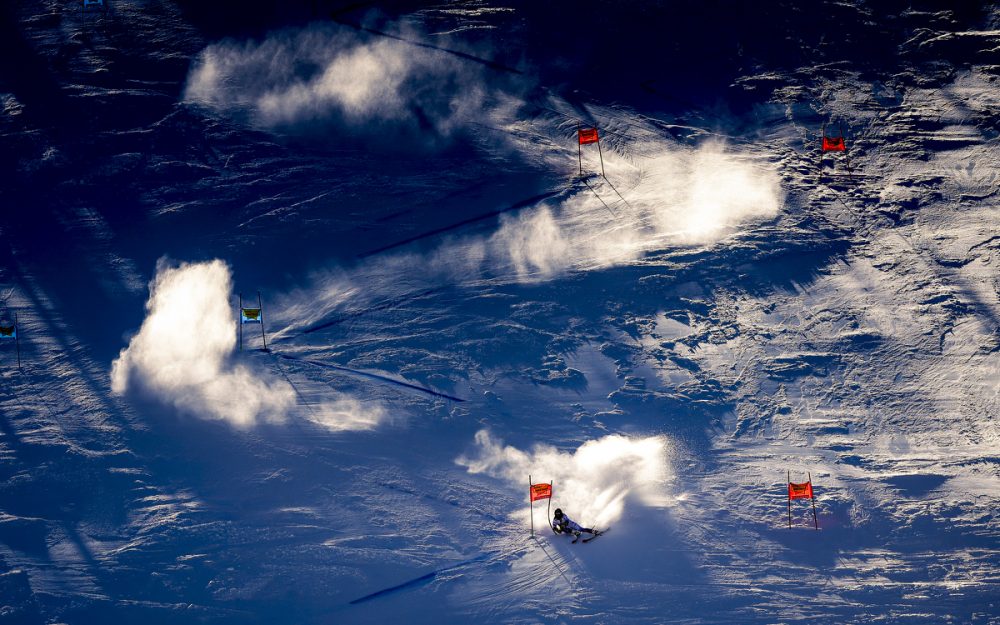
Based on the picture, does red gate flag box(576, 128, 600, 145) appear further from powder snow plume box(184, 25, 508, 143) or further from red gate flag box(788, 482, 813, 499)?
red gate flag box(788, 482, 813, 499)

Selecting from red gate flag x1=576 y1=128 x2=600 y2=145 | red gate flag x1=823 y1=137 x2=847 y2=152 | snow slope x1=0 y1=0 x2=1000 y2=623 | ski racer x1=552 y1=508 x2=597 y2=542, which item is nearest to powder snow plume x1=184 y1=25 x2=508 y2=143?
snow slope x1=0 y1=0 x2=1000 y2=623

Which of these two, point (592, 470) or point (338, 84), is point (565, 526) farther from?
point (338, 84)

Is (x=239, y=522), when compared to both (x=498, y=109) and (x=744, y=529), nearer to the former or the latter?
(x=744, y=529)

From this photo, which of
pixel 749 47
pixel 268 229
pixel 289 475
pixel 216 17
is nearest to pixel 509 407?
pixel 289 475

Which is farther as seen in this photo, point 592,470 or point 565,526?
point 592,470

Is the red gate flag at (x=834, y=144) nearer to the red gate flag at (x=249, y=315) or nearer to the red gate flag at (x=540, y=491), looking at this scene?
the red gate flag at (x=540, y=491)

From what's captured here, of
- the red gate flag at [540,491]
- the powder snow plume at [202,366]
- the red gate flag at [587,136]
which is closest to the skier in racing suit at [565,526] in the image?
the red gate flag at [540,491]

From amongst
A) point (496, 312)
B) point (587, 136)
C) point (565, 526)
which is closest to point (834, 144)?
point (587, 136)
